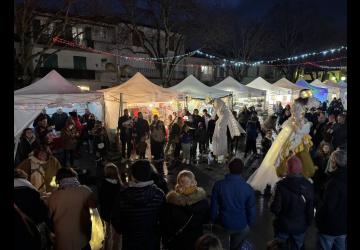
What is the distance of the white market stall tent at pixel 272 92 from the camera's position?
75.6ft

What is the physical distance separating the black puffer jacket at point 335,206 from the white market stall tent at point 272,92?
763 inches

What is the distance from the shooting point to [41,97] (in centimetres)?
971

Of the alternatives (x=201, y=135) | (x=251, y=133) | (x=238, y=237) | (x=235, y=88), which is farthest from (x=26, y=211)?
(x=235, y=88)

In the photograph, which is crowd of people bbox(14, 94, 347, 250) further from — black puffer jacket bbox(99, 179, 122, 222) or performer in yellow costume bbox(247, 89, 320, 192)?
performer in yellow costume bbox(247, 89, 320, 192)

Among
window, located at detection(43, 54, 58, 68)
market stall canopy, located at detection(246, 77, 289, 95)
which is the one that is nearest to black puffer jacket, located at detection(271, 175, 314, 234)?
market stall canopy, located at detection(246, 77, 289, 95)

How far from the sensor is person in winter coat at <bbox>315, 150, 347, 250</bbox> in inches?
144

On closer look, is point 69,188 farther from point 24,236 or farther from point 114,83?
point 114,83

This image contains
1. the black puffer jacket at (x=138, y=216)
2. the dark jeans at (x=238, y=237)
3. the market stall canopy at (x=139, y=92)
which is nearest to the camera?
the black puffer jacket at (x=138, y=216)

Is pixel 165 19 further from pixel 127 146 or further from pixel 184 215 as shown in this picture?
pixel 184 215

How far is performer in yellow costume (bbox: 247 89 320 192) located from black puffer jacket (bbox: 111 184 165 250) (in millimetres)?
3710

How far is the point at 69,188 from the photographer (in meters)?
3.76

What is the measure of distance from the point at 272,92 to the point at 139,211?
21893 mm

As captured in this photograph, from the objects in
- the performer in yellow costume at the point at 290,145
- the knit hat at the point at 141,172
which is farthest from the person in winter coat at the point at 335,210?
the performer in yellow costume at the point at 290,145

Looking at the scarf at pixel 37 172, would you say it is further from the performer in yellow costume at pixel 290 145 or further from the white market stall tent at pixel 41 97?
the performer in yellow costume at pixel 290 145
